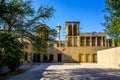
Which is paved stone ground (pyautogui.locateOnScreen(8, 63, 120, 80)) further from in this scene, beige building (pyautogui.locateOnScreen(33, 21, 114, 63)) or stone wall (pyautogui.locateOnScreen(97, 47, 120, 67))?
beige building (pyautogui.locateOnScreen(33, 21, 114, 63))

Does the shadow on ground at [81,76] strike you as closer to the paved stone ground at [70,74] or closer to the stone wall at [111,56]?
the paved stone ground at [70,74]

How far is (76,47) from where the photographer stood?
62625 mm

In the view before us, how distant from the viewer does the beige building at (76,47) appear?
60969mm

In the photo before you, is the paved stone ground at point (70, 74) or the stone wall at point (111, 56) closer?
the paved stone ground at point (70, 74)

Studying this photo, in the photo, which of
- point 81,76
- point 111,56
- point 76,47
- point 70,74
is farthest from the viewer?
point 76,47

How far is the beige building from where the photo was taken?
61.0 m

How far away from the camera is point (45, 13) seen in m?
24.1

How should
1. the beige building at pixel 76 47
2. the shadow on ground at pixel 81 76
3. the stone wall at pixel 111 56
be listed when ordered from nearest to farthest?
the shadow on ground at pixel 81 76
the stone wall at pixel 111 56
the beige building at pixel 76 47

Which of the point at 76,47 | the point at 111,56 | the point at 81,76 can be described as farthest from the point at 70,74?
the point at 76,47

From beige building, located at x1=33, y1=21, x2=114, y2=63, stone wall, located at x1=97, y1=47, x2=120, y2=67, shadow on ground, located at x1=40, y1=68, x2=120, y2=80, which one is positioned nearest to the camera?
shadow on ground, located at x1=40, y1=68, x2=120, y2=80

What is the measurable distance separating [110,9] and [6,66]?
554 inches

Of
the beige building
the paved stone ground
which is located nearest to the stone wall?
the beige building

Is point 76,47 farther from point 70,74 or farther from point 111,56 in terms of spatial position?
point 70,74

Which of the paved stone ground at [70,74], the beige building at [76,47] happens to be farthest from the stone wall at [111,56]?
the paved stone ground at [70,74]
